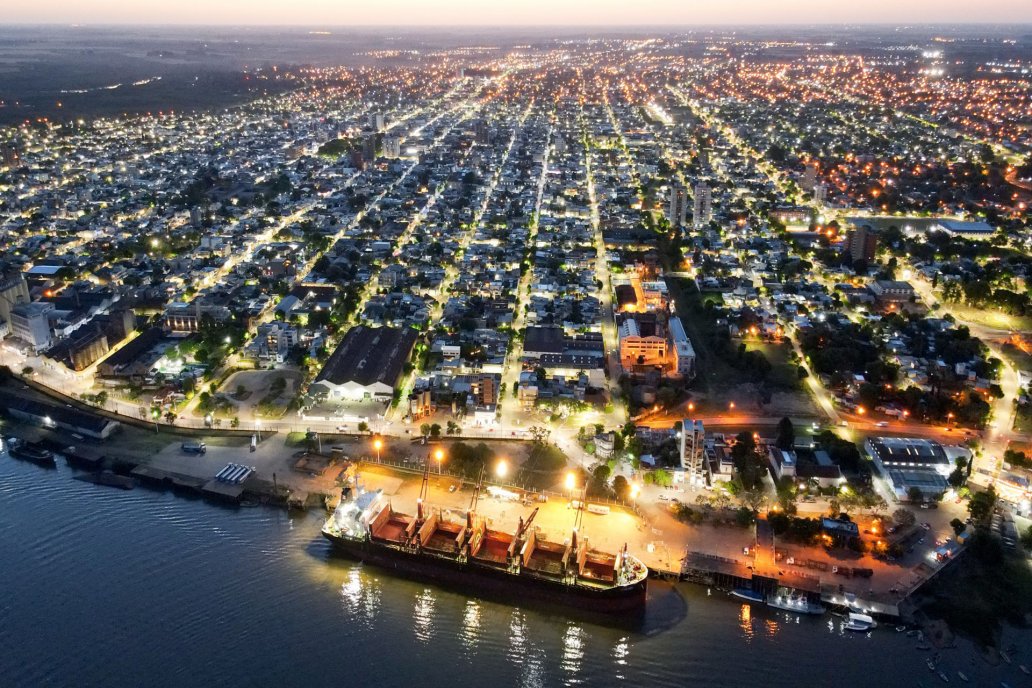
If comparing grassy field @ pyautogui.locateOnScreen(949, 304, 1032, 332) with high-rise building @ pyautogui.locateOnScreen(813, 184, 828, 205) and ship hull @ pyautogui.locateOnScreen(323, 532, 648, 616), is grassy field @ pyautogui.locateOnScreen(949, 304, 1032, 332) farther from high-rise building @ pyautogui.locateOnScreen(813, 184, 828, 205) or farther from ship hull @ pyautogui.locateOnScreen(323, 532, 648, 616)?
ship hull @ pyautogui.locateOnScreen(323, 532, 648, 616)

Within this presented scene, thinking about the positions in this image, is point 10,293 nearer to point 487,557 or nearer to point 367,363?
point 367,363

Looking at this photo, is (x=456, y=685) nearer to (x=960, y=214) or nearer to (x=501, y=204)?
(x=501, y=204)

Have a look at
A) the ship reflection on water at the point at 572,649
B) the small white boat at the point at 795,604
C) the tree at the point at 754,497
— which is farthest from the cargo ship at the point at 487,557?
the tree at the point at 754,497

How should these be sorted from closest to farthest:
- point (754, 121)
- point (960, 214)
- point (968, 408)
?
point (968, 408) < point (960, 214) < point (754, 121)

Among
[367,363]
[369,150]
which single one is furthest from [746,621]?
[369,150]

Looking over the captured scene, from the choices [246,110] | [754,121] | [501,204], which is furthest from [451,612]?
[246,110]

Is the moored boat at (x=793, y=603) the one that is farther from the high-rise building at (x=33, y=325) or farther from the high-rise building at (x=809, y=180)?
the high-rise building at (x=809, y=180)
